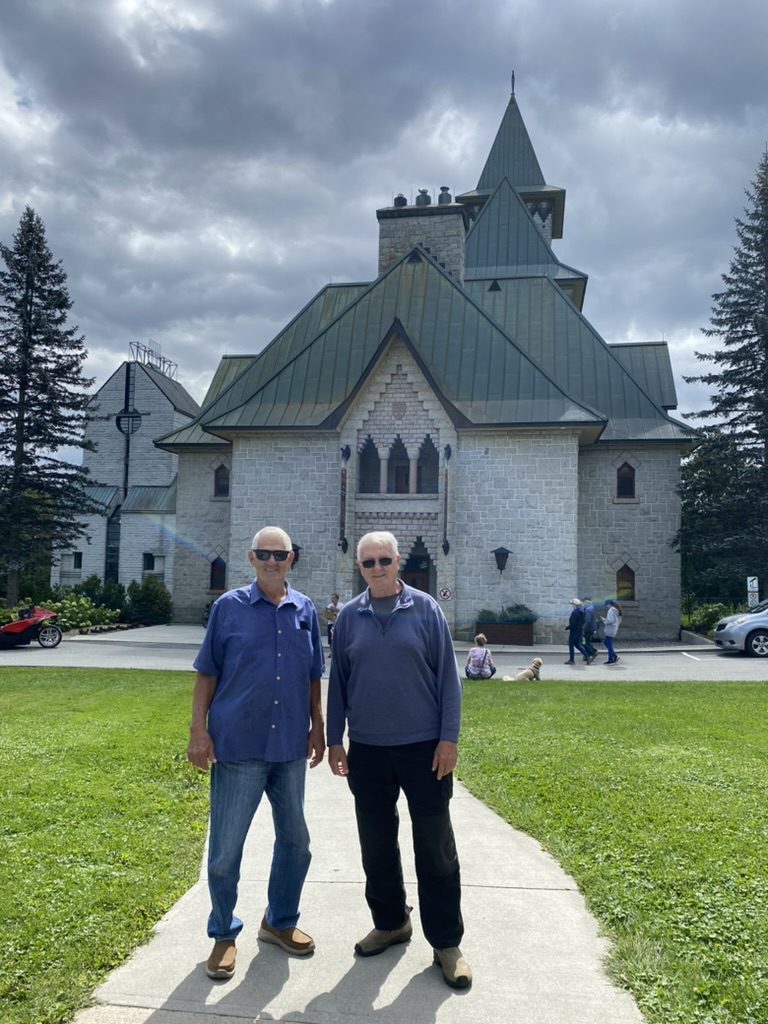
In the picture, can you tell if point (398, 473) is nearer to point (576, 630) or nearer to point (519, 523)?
point (519, 523)

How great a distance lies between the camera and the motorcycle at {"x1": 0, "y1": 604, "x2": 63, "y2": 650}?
829 inches

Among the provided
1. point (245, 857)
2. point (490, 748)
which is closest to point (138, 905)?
point (245, 857)

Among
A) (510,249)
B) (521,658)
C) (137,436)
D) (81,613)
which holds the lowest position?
(521,658)

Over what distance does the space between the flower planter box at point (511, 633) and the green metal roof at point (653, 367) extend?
1289 cm

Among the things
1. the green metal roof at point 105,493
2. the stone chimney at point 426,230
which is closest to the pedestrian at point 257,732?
the stone chimney at point 426,230

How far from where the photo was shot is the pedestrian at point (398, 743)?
3.93m

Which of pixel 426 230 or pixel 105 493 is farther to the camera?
pixel 105 493

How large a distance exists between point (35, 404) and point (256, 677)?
28735 mm

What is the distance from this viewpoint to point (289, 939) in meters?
3.98

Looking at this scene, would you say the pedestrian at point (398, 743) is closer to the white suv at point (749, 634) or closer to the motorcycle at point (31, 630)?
the white suv at point (749, 634)

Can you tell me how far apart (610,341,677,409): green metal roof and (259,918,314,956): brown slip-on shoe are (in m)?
30.1

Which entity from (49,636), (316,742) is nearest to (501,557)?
(49,636)

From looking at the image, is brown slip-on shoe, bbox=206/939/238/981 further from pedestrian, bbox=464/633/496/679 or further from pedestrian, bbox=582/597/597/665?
pedestrian, bbox=582/597/597/665

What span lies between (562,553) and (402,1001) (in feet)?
69.7
